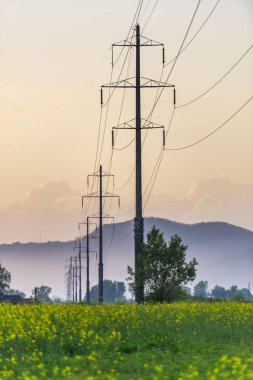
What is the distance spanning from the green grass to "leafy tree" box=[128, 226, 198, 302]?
1308 centimetres

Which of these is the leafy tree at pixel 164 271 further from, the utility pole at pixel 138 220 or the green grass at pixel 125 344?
the green grass at pixel 125 344

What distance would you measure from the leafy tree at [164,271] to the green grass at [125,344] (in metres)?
13.1

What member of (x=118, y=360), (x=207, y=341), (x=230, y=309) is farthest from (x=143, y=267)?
(x=118, y=360)

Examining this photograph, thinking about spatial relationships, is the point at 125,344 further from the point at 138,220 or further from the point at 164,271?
the point at 138,220

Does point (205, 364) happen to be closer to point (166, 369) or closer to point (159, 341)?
point (166, 369)

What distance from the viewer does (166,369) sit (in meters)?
18.4

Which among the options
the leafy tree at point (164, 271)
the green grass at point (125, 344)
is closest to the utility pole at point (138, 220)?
the leafy tree at point (164, 271)

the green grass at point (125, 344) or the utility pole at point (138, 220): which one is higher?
the utility pole at point (138, 220)

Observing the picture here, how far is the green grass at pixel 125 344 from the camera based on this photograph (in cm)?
1800

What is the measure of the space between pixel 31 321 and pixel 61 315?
5.15 feet

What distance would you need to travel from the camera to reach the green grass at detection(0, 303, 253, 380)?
18.0 meters

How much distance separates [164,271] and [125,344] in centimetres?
1987

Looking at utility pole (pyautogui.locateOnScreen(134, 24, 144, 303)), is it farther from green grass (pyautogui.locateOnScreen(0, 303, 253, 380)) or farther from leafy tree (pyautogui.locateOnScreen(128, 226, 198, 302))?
green grass (pyautogui.locateOnScreen(0, 303, 253, 380))

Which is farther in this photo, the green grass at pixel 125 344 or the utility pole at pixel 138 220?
the utility pole at pixel 138 220
